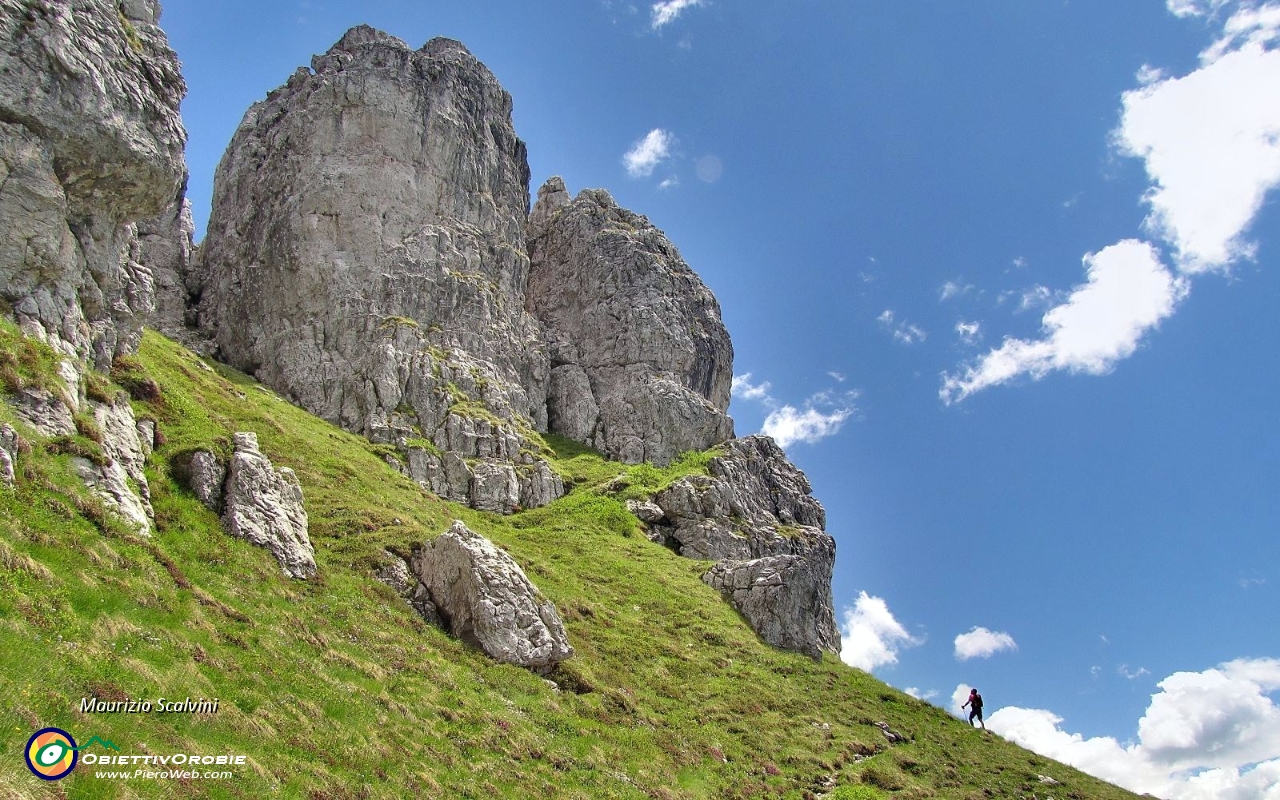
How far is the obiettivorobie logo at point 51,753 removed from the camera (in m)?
9.95

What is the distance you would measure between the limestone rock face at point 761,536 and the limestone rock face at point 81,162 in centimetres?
4071

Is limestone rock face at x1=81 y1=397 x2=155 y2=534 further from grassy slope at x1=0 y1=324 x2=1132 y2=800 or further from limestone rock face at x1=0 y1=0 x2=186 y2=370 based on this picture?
limestone rock face at x1=0 y1=0 x2=186 y2=370

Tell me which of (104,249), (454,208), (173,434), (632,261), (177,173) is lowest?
(173,434)

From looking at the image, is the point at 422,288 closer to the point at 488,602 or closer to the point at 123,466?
the point at 488,602

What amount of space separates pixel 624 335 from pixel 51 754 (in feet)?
310

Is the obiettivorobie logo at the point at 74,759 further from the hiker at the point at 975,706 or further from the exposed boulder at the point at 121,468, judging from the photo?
the hiker at the point at 975,706

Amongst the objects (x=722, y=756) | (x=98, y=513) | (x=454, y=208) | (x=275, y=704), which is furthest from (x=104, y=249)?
(x=454, y=208)

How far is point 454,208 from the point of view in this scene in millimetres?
90812

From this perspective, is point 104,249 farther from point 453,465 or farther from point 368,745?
point 453,465

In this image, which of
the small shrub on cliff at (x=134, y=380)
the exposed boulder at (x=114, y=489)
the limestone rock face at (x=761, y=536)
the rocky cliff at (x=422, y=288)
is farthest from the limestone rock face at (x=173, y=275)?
the exposed boulder at (x=114, y=489)

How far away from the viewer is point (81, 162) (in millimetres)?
28047

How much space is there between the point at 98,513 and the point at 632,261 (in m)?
95.9

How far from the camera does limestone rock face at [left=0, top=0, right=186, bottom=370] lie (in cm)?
2575

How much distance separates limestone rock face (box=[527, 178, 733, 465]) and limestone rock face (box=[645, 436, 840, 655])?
1204 centimetres
